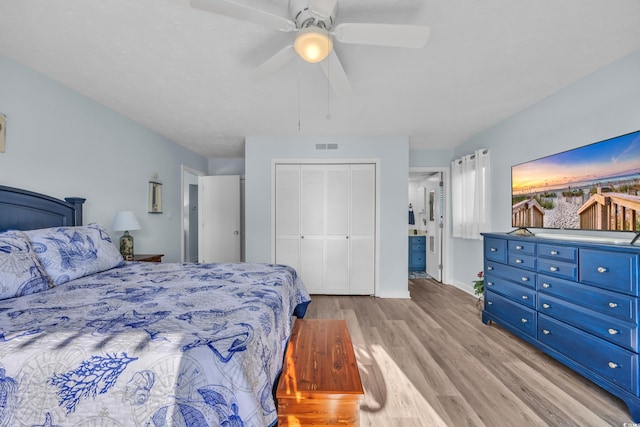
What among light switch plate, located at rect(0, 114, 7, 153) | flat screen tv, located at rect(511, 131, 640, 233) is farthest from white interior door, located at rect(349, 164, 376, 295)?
light switch plate, located at rect(0, 114, 7, 153)

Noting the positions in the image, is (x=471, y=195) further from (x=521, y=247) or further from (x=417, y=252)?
(x=417, y=252)

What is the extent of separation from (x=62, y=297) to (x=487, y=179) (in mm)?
4399

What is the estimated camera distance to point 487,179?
3482 millimetres

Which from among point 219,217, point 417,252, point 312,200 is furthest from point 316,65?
point 417,252

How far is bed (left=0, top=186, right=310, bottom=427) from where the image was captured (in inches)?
31.1

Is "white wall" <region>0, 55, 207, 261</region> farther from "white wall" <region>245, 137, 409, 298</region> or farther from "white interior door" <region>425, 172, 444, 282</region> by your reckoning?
"white interior door" <region>425, 172, 444, 282</region>

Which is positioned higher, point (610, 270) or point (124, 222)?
point (124, 222)

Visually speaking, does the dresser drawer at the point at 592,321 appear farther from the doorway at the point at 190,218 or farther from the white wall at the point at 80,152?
the doorway at the point at 190,218

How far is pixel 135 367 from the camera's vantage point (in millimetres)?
810

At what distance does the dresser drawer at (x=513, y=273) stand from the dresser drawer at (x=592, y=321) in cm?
15

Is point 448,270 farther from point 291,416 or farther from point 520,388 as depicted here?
point 291,416

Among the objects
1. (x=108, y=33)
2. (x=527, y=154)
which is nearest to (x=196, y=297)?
(x=108, y=33)

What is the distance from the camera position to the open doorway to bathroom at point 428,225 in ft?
15.3

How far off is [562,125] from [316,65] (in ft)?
8.05
